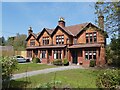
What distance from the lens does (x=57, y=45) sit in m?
34.9

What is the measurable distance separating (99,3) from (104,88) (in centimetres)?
955

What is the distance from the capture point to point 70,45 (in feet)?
110

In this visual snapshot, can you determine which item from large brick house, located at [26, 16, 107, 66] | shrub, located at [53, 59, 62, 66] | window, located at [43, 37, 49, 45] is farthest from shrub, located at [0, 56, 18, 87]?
window, located at [43, 37, 49, 45]

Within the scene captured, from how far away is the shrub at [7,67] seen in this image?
8.89 metres

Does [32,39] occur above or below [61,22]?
below

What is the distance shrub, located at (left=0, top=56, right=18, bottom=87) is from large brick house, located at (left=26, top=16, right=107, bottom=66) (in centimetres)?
1847

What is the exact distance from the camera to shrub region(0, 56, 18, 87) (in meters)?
8.89

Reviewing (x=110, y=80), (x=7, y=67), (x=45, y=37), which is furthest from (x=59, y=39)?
(x=110, y=80)

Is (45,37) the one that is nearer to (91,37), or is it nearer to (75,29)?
(75,29)

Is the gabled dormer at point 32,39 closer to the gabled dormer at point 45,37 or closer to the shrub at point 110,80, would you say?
the gabled dormer at point 45,37

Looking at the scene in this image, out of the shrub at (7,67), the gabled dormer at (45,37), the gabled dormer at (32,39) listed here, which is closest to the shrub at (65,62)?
the gabled dormer at (45,37)

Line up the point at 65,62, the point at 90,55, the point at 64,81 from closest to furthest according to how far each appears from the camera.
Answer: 1. the point at 64,81
2. the point at 90,55
3. the point at 65,62

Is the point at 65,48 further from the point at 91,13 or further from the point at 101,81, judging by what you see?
the point at 101,81

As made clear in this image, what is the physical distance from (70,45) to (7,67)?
2486 cm
